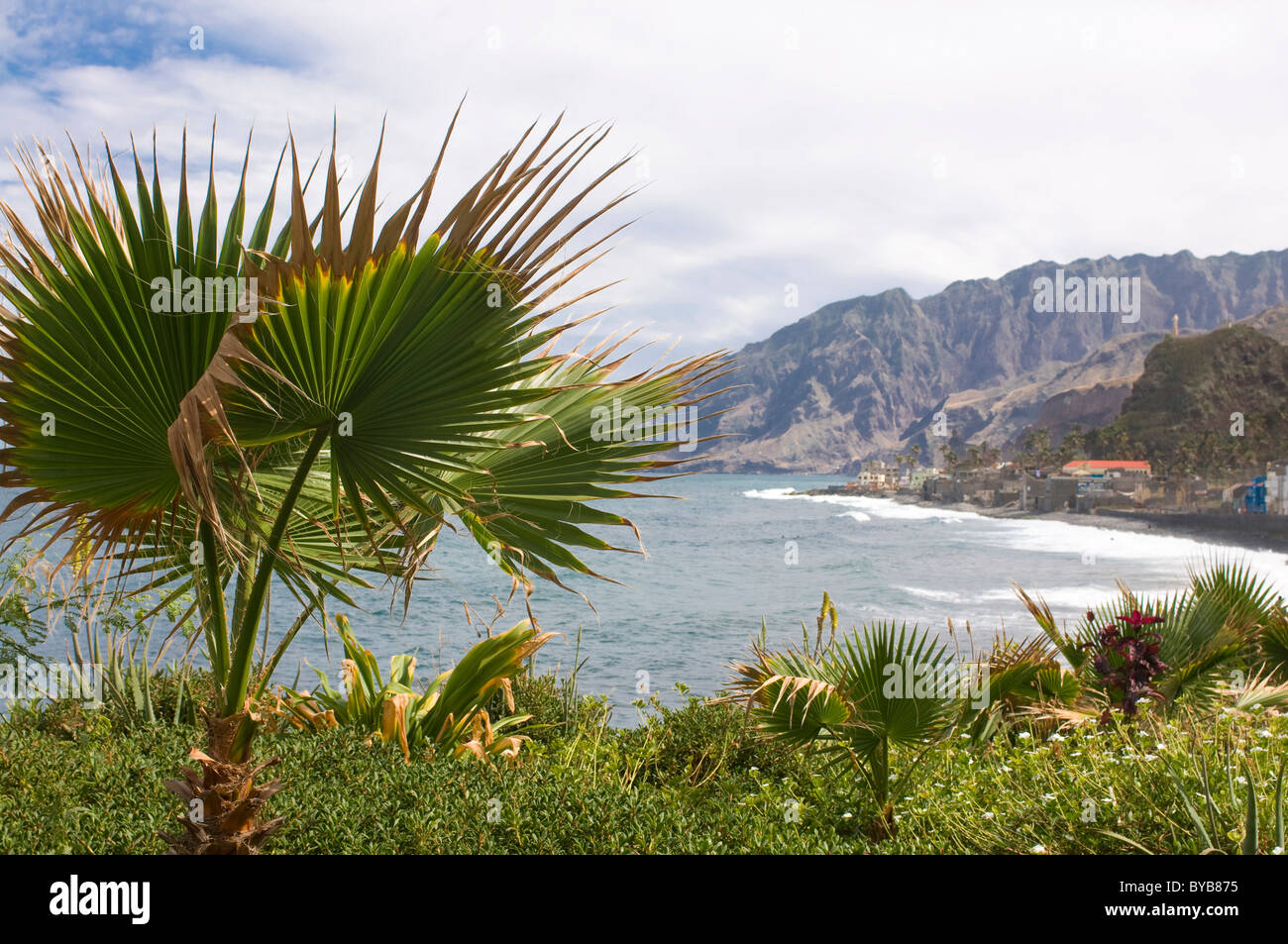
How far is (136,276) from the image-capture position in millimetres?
2672

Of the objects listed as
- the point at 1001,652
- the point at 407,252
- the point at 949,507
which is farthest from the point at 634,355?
the point at 949,507

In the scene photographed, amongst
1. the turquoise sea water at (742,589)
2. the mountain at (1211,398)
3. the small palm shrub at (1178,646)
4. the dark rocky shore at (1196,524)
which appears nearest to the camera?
the small palm shrub at (1178,646)

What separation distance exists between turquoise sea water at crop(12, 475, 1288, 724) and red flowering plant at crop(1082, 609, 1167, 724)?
106 inches

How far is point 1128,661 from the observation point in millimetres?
6160

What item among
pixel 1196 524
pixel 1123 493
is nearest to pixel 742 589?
pixel 1196 524

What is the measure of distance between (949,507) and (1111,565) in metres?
72.2

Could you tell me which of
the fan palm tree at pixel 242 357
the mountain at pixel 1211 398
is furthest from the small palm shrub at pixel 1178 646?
the mountain at pixel 1211 398

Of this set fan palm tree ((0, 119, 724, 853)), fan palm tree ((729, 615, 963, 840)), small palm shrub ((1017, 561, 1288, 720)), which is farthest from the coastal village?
fan palm tree ((0, 119, 724, 853))

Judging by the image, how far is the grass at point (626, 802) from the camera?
353 cm

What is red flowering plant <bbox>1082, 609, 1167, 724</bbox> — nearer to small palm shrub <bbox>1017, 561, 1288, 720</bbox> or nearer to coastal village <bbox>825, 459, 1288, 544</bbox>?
small palm shrub <bbox>1017, 561, 1288, 720</bbox>

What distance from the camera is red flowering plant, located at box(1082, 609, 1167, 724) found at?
6051 mm

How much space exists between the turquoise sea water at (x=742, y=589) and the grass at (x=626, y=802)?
980 mm

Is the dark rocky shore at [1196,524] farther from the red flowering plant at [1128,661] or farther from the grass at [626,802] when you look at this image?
the grass at [626,802]
